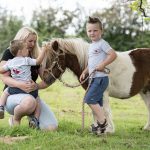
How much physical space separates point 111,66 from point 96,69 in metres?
0.79

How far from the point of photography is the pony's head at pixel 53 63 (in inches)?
269

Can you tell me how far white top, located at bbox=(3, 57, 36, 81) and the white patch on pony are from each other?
1321mm

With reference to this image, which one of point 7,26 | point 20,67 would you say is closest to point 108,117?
point 20,67

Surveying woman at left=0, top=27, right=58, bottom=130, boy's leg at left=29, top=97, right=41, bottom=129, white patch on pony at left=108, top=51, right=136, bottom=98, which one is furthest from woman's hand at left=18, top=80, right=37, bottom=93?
white patch on pony at left=108, top=51, right=136, bottom=98

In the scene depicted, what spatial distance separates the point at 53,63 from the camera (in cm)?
690

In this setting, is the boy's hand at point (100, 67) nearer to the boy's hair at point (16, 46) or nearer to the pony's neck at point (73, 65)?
the pony's neck at point (73, 65)

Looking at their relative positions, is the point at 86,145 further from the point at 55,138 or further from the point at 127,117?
the point at 127,117

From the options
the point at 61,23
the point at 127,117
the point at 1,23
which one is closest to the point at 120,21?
the point at 61,23

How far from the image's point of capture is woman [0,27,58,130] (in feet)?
21.6

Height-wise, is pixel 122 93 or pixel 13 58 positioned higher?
pixel 13 58

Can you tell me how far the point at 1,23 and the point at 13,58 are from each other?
36.9 metres

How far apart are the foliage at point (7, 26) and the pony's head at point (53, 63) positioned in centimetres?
3166

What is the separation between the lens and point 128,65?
7508mm

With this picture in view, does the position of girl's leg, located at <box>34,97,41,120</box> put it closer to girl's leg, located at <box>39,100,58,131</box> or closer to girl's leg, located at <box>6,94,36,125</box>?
girl's leg, located at <box>39,100,58,131</box>
